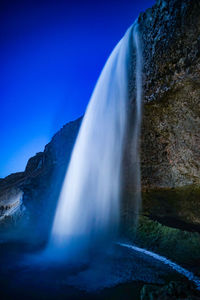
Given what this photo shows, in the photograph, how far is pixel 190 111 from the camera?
9750 millimetres

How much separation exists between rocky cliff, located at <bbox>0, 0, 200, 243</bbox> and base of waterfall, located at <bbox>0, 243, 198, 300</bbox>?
410 centimetres

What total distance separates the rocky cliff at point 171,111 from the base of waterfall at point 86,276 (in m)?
4.10

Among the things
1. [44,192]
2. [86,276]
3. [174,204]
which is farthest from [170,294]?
[44,192]

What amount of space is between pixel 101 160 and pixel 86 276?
8.27 m

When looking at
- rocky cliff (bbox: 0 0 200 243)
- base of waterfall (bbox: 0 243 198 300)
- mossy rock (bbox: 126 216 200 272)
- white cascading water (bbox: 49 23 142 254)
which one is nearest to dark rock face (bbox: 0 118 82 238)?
white cascading water (bbox: 49 23 142 254)

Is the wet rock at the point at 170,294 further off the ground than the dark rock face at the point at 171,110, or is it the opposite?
the dark rock face at the point at 171,110

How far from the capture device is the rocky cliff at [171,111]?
9.42 meters

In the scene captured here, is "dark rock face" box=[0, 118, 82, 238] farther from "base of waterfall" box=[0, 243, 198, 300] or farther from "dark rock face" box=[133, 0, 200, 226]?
"dark rock face" box=[133, 0, 200, 226]

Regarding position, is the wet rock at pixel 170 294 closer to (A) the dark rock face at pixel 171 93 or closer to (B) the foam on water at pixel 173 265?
(B) the foam on water at pixel 173 265

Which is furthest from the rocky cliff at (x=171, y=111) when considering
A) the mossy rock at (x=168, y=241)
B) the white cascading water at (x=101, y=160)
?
the white cascading water at (x=101, y=160)

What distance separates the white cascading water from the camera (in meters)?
13.0

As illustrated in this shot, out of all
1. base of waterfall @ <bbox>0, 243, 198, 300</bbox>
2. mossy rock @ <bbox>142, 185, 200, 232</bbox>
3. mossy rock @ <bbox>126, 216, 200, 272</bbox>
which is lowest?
base of waterfall @ <bbox>0, 243, 198, 300</bbox>

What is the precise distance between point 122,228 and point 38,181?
36.9 feet

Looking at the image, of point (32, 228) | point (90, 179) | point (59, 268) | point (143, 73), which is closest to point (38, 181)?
point (32, 228)
